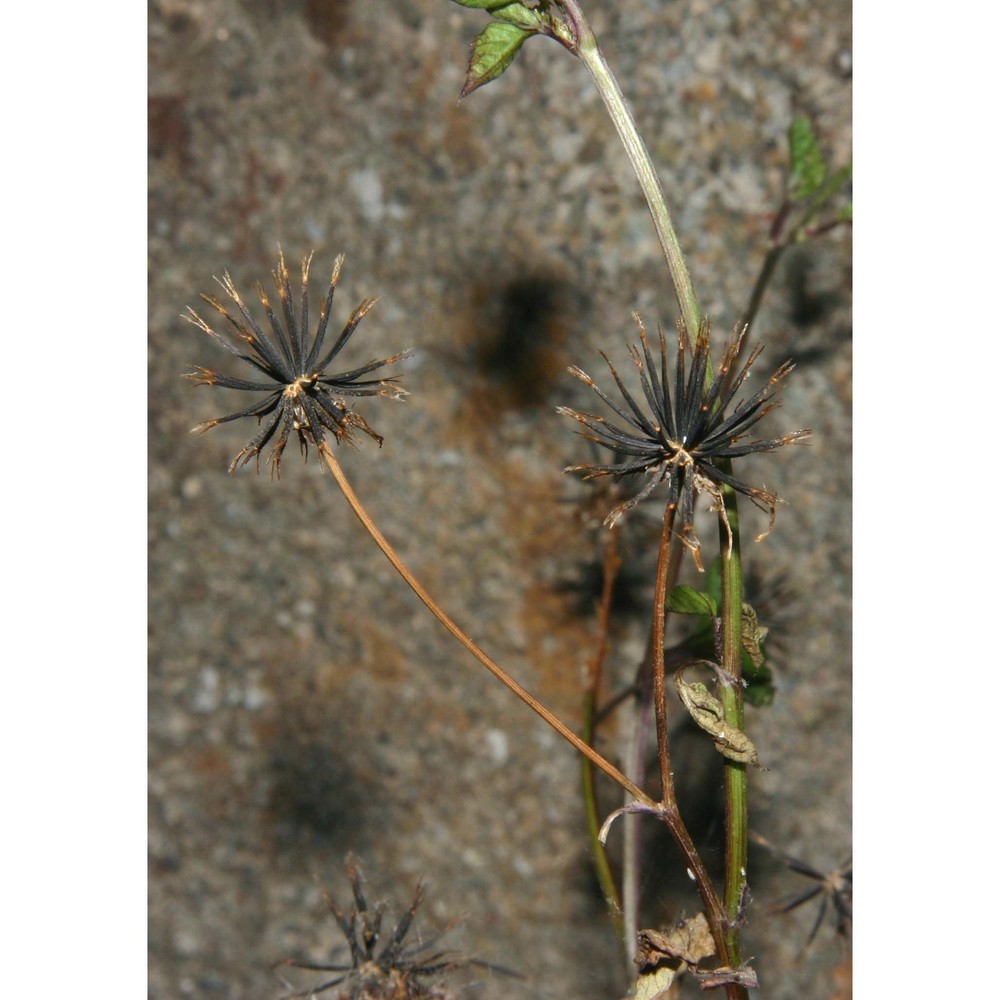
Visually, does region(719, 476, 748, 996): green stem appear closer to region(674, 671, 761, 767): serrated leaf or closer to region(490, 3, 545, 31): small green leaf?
region(674, 671, 761, 767): serrated leaf

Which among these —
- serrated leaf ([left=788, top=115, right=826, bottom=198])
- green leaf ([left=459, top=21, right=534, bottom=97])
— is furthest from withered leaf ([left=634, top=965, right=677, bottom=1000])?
serrated leaf ([left=788, top=115, right=826, bottom=198])

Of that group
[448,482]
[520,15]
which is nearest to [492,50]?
[520,15]

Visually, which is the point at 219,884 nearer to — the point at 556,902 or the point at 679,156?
the point at 556,902

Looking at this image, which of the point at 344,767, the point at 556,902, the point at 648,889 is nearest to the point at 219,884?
the point at 344,767

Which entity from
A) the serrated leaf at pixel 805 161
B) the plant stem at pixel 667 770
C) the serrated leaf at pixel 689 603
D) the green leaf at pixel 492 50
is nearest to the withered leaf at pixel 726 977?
the plant stem at pixel 667 770

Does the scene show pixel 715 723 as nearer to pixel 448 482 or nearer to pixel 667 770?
pixel 667 770

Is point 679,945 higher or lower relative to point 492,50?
lower
